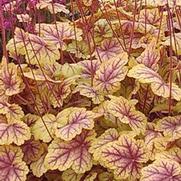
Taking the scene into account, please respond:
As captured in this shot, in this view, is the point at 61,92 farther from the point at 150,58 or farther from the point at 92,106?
the point at 150,58

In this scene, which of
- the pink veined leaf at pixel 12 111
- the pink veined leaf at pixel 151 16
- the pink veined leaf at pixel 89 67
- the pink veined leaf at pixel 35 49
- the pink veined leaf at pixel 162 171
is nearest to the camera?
the pink veined leaf at pixel 162 171

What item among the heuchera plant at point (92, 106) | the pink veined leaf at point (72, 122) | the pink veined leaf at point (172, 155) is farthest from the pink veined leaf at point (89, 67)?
the pink veined leaf at point (172, 155)

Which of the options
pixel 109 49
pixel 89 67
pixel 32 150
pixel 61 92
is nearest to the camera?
pixel 32 150

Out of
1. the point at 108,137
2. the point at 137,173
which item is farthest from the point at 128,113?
the point at 137,173

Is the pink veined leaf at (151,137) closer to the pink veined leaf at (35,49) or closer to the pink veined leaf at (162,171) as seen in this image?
the pink veined leaf at (162,171)

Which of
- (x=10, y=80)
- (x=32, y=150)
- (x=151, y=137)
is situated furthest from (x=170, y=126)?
(x=10, y=80)
